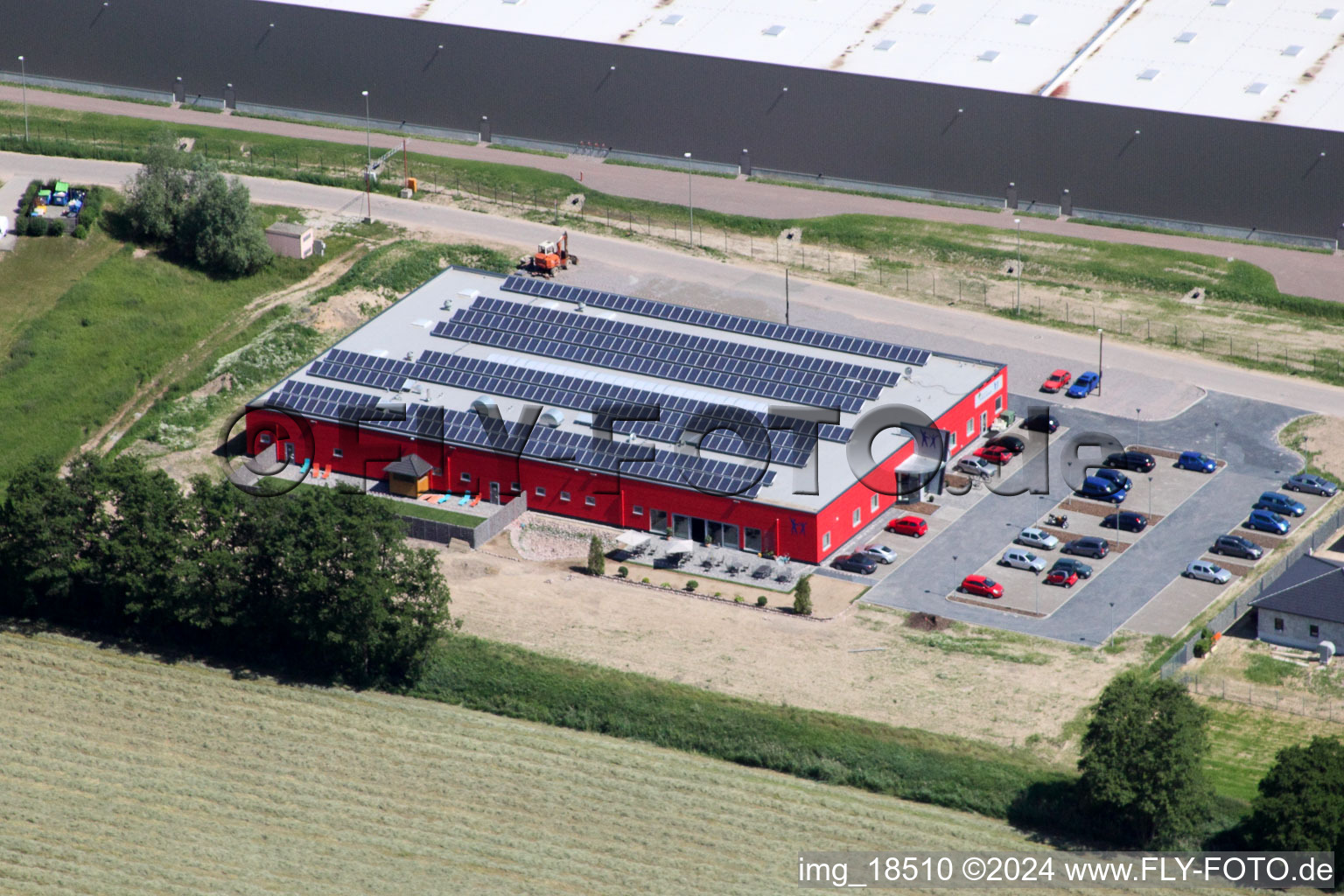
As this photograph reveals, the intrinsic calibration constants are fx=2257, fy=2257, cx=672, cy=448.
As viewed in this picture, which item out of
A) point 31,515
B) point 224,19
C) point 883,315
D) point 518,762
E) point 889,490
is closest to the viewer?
point 518,762

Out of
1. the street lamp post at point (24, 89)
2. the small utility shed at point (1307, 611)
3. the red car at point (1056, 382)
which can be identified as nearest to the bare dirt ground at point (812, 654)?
the small utility shed at point (1307, 611)

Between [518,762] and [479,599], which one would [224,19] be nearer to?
[479,599]

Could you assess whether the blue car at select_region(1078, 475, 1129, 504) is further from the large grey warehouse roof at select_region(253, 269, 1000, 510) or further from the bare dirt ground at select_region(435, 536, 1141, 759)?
the bare dirt ground at select_region(435, 536, 1141, 759)

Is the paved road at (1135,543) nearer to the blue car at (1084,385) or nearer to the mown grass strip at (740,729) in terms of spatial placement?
the blue car at (1084,385)

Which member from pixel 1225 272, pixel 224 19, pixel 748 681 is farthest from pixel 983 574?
pixel 224 19

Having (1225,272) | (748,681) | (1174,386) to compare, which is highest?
(1225,272)

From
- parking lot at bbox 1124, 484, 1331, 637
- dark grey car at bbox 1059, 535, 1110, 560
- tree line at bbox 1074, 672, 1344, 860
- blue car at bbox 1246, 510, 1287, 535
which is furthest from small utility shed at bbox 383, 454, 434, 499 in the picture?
blue car at bbox 1246, 510, 1287, 535

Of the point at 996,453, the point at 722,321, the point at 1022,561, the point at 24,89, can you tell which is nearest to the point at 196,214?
the point at 722,321
